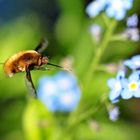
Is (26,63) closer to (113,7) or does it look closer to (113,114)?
(113,114)

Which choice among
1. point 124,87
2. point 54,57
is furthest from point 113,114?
point 54,57

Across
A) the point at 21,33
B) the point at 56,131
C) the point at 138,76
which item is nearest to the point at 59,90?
the point at 21,33

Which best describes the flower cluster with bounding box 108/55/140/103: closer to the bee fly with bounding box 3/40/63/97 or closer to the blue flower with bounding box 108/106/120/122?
the blue flower with bounding box 108/106/120/122

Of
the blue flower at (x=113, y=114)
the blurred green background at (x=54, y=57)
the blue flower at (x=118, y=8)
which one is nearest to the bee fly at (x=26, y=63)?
the blue flower at (x=113, y=114)

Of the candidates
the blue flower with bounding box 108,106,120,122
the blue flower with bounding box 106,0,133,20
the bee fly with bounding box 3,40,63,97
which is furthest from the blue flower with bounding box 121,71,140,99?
the blue flower with bounding box 106,0,133,20

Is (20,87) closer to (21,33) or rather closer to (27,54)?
(21,33)

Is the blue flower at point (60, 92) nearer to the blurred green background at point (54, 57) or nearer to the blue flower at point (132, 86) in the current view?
the blurred green background at point (54, 57)
